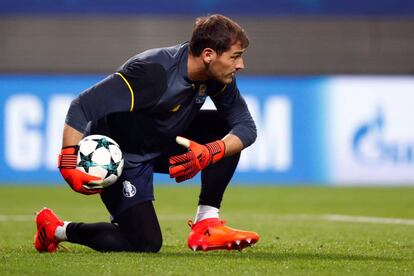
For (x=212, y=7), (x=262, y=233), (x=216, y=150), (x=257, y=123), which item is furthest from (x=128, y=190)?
(x=212, y=7)

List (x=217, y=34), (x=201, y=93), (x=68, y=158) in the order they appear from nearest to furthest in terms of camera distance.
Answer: (x=68, y=158)
(x=217, y=34)
(x=201, y=93)

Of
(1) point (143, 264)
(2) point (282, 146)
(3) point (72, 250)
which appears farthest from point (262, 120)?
(1) point (143, 264)

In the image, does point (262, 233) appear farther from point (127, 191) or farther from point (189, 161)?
point (189, 161)

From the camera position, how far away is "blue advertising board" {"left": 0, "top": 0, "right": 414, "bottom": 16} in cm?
1603

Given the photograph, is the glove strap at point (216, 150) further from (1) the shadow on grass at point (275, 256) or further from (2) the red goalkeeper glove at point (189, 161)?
(1) the shadow on grass at point (275, 256)

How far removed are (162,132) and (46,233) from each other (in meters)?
0.93

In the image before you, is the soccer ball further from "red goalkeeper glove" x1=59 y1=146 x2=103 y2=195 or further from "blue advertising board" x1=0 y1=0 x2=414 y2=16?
"blue advertising board" x1=0 y1=0 x2=414 y2=16

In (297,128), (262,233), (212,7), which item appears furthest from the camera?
(297,128)

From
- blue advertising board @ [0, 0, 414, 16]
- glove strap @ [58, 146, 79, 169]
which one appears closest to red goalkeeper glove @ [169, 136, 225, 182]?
glove strap @ [58, 146, 79, 169]

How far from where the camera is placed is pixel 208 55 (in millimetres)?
6234

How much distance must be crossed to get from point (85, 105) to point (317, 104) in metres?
10.6

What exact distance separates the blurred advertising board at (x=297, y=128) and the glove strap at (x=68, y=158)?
381 inches

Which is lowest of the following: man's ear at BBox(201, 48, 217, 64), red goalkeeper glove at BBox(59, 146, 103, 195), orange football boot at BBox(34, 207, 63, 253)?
orange football boot at BBox(34, 207, 63, 253)

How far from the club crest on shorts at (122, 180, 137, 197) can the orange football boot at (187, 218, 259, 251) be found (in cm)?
46
